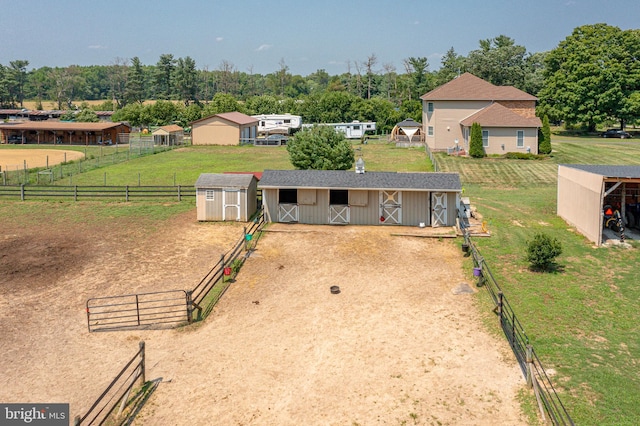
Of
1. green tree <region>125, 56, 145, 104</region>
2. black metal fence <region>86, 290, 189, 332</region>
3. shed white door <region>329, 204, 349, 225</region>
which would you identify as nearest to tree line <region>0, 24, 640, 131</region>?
green tree <region>125, 56, 145, 104</region>

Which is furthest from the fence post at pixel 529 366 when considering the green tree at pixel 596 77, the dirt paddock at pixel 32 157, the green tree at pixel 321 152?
the green tree at pixel 596 77

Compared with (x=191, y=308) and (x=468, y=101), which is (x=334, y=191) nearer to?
(x=191, y=308)

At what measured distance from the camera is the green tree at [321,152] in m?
35.0

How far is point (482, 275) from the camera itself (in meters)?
20.1

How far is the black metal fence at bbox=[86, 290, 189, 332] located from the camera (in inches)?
680

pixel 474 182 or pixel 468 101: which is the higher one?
pixel 468 101

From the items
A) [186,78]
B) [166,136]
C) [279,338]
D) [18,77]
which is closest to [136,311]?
[279,338]

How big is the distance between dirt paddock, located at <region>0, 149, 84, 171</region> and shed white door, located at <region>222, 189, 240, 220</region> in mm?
25476

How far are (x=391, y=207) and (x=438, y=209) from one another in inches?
94.6

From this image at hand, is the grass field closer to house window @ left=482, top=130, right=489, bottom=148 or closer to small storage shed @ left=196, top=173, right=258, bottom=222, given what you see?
house window @ left=482, top=130, right=489, bottom=148

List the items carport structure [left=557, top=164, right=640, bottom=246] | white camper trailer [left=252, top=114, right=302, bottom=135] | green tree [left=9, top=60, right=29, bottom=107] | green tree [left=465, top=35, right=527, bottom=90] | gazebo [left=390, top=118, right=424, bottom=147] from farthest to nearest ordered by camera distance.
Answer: green tree [left=9, top=60, right=29, bottom=107] < green tree [left=465, top=35, right=527, bottom=90] < white camper trailer [left=252, top=114, right=302, bottom=135] < gazebo [left=390, top=118, right=424, bottom=147] < carport structure [left=557, top=164, right=640, bottom=246]

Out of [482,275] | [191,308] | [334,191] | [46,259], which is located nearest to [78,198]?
[46,259]

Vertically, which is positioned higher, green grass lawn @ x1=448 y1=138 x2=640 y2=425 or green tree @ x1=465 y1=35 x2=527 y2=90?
green tree @ x1=465 y1=35 x2=527 y2=90

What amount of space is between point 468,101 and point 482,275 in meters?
36.8
